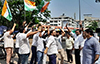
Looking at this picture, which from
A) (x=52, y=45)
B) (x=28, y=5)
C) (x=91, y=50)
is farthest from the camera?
(x=28, y=5)

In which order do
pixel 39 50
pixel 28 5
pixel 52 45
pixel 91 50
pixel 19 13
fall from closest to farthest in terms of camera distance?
pixel 91 50 < pixel 52 45 < pixel 39 50 < pixel 28 5 < pixel 19 13

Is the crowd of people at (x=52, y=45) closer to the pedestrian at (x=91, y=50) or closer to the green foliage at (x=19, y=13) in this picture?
the pedestrian at (x=91, y=50)

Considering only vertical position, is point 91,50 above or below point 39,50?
above

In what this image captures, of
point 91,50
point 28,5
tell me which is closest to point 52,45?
point 91,50

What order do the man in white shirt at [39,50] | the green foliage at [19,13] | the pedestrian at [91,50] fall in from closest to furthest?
the pedestrian at [91,50], the man in white shirt at [39,50], the green foliage at [19,13]

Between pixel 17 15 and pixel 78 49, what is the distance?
1800 centimetres

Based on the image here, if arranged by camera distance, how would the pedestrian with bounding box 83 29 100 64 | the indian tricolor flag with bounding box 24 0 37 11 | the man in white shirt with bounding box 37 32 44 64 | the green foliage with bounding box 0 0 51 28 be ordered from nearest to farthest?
the pedestrian with bounding box 83 29 100 64 → the man in white shirt with bounding box 37 32 44 64 → the indian tricolor flag with bounding box 24 0 37 11 → the green foliage with bounding box 0 0 51 28

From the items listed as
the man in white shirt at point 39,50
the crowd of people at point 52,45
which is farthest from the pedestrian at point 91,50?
the man in white shirt at point 39,50

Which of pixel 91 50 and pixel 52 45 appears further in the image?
pixel 52 45

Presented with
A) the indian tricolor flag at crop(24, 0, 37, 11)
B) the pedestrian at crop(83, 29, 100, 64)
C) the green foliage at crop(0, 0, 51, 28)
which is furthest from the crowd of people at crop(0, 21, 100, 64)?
the green foliage at crop(0, 0, 51, 28)

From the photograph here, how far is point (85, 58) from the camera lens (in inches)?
134

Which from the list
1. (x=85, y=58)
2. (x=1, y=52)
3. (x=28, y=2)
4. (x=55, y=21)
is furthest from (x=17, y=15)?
(x=55, y=21)

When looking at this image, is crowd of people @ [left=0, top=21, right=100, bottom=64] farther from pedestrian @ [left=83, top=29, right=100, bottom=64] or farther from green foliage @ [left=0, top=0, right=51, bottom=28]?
green foliage @ [left=0, top=0, right=51, bottom=28]

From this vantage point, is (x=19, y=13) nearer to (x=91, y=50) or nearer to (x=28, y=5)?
(x=28, y=5)
